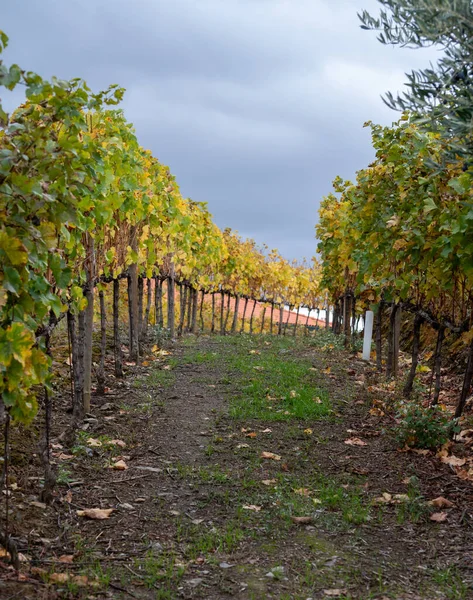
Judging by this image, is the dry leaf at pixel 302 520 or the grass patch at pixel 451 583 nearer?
the grass patch at pixel 451 583

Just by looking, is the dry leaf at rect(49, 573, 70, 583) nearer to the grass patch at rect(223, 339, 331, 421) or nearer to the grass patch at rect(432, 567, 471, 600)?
the grass patch at rect(432, 567, 471, 600)

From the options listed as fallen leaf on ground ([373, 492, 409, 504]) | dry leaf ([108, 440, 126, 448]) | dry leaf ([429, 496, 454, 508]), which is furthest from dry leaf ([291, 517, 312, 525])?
dry leaf ([108, 440, 126, 448])

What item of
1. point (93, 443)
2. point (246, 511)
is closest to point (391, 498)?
point (246, 511)

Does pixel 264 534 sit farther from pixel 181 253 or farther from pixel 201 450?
pixel 181 253

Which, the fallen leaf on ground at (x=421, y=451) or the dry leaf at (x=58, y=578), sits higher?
the fallen leaf on ground at (x=421, y=451)

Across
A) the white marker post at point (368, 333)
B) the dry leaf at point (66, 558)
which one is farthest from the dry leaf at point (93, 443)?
the white marker post at point (368, 333)

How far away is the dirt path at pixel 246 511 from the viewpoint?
14.2 feet

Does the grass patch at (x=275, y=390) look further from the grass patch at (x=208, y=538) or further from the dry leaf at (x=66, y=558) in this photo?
the dry leaf at (x=66, y=558)

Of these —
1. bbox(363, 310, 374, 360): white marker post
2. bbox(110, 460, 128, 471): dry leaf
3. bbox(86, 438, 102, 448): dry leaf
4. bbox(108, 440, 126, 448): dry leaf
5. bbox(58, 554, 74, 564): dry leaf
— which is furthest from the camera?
bbox(363, 310, 374, 360): white marker post

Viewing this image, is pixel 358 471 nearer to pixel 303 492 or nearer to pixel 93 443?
pixel 303 492

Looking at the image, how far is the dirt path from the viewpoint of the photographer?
432cm

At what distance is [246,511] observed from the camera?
217 inches

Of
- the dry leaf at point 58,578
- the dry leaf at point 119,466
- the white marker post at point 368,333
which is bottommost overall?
the dry leaf at point 58,578

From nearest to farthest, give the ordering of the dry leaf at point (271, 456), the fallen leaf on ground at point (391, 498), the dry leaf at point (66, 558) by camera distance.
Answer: the dry leaf at point (66, 558) < the fallen leaf on ground at point (391, 498) < the dry leaf at point (271, 456)
